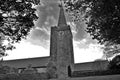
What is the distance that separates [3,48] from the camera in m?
12.3

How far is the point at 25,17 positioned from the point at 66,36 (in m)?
34.3

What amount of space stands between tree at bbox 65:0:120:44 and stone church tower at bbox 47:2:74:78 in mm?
25254

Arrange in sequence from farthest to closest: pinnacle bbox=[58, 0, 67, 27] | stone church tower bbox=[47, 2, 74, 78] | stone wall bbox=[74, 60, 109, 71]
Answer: stone wall bbox=[74, 60, 109, 71] < pinnacle bbox=[58, 0, 67, 27] < stone church tower bbox=[47, 2, 74, 78]

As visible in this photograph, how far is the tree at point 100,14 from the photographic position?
10836 mm

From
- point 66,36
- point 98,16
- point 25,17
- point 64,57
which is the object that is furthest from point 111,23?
point 66,36

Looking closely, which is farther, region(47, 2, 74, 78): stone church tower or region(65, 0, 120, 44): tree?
region(47, 2, 74, 78): stone church tower

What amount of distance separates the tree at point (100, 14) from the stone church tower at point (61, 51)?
82.9ft

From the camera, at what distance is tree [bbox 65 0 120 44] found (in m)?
10.8

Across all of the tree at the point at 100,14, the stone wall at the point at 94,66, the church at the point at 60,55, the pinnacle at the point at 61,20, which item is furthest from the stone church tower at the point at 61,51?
the tree at the point at 100,14

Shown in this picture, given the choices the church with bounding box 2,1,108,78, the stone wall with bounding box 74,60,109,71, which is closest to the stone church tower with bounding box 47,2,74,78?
the church with bounding box 2,1,108,78

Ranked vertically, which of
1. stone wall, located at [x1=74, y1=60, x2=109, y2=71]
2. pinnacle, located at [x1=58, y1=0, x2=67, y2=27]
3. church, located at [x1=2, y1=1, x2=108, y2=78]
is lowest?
stone wall, located at [x1=74, y1=60, x2=109, y2=71]

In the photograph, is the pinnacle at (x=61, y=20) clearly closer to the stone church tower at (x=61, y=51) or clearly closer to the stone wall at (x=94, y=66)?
the stone church tower at (x=61, y=51)

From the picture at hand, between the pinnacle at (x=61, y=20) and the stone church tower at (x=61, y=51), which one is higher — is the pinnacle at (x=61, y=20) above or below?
above

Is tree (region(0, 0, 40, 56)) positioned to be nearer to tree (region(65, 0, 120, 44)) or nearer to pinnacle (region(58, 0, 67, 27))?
tree (region(65, 0, 120, 44))
